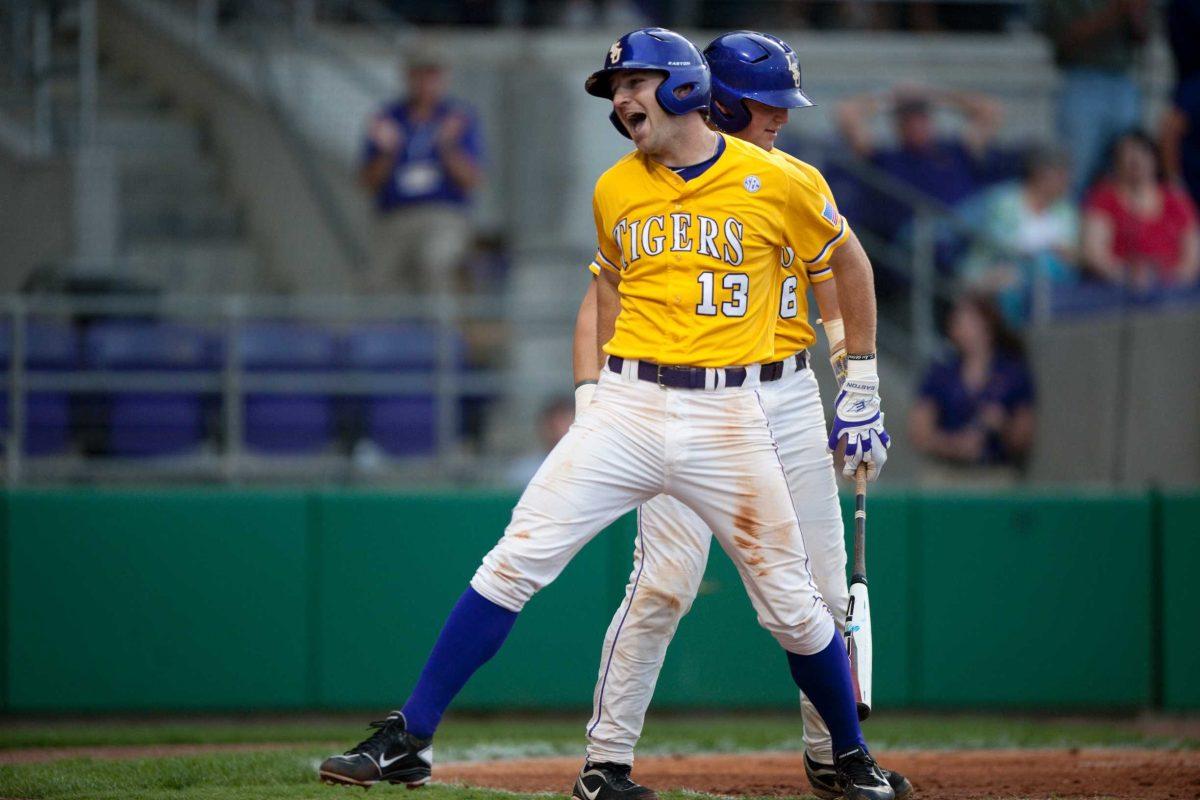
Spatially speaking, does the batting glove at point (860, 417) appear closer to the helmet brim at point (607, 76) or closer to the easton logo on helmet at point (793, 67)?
the easton logo on helmet at point (793, 67)

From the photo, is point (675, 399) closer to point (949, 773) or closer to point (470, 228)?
point (949, 773)

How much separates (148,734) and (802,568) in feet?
13.4

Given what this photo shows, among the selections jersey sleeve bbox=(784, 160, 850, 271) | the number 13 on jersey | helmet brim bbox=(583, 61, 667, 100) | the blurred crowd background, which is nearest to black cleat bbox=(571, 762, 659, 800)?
the number 13 on jersey

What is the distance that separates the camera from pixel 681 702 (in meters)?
8.08

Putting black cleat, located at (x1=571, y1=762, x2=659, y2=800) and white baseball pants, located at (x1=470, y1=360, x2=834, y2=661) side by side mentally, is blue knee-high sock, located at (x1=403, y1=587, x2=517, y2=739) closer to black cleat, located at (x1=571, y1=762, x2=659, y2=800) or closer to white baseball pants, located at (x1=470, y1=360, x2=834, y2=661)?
white baseball pants, located at (x1=470, y1=360, x2=834, y2=661)

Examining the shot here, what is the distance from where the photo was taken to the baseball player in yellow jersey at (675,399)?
13.5ft

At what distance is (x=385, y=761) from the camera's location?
4.03m

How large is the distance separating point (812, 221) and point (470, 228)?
6051 mm

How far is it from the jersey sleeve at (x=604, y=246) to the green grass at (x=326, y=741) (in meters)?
1.59

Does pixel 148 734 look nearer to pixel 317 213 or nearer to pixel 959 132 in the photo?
pixel 317 213

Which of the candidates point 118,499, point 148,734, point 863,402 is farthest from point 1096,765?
point 118,499

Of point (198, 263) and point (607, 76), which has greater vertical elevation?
point (607, 76)

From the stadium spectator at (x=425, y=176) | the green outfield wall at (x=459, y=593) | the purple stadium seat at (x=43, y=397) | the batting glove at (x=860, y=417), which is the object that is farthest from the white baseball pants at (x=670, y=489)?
the stadium spectator at (x=425, y=176)

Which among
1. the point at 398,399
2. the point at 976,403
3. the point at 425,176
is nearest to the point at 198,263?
the point at 425,176
